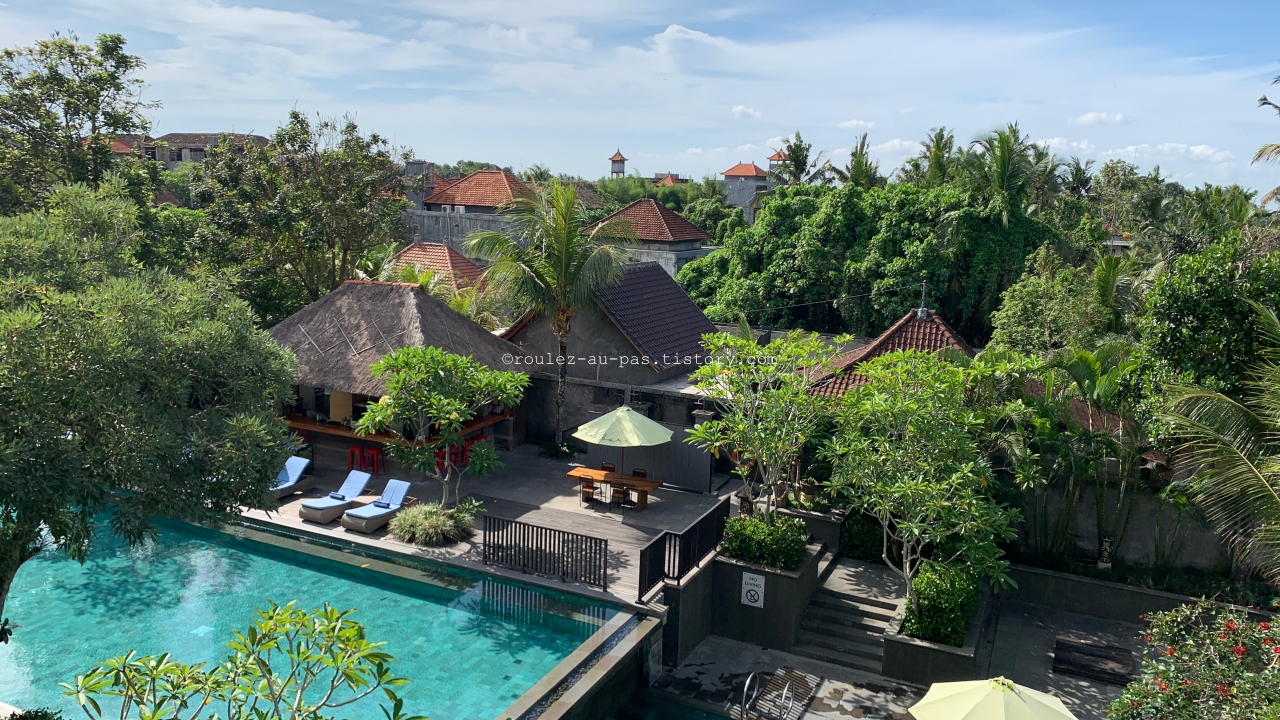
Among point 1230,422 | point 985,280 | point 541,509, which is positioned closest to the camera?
point 1230,422

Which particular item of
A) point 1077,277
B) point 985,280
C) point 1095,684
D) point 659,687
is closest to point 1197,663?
point 1095,684

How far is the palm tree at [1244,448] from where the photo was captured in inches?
423

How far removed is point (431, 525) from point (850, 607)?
7.11 meters

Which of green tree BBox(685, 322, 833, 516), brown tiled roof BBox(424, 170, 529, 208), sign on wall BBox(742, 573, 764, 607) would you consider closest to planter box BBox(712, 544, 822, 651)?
sign on wall BBox(742, 573, 764, 607)

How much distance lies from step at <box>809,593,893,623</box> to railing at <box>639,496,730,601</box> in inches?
77.6

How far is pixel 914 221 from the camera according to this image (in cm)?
2902

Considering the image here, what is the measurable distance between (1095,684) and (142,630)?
13.7 m

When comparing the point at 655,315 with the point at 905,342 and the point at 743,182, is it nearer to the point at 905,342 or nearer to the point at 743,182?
the point at 905,342

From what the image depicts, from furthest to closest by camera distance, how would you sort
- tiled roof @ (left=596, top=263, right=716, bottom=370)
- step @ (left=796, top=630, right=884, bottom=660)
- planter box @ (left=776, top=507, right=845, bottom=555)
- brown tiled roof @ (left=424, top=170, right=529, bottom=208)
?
brown tiled roof @ (left=424, top=170, right=529, bottom=208), tiled roof @ (left=596, top=263, right=716, bottom=370), planter box @ (left=776, top=507, right=845, bottom=555), step @ (left=796, top=630, right=884, bottom=660)

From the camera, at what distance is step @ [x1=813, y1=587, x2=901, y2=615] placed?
13.8 m

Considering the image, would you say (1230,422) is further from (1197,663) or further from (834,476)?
(834,476)

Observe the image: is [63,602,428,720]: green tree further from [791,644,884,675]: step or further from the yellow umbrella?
[791,644,884,675]: step

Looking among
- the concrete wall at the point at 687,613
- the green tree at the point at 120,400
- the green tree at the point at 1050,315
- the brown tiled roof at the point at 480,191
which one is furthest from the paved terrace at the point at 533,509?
the brown tiled roof at the point at 480,191

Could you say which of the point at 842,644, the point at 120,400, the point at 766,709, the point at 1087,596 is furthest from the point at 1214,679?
the point at 120,400
